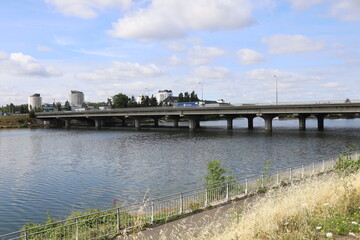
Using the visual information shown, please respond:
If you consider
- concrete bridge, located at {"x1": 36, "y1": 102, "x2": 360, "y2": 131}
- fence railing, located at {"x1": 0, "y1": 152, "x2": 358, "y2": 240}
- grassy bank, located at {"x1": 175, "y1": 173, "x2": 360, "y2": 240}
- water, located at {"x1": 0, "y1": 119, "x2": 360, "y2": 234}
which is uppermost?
concrete bridge, located at {"x1": 36, "y1": 102, "x2": 360, "y2": 131}

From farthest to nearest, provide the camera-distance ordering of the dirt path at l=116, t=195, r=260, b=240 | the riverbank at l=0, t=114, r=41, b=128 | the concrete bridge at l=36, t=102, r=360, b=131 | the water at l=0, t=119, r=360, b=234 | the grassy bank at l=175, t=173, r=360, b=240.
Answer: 1. the riverbank at l=0, t=114, r=41, b=128
2. the concrete bridge at l=36, t=102, r=360, b=131
3. the water at l=0, t=119, r=360, b=234
4. the dirt path at l=116, t=195, r=260, b=240
5. the grassy bank at l=175, t=173, r=360, b=240

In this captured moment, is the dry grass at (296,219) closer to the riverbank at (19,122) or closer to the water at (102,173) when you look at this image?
the water at (102,173)

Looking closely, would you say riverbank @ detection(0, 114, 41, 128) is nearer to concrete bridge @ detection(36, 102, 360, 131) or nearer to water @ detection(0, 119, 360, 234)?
concrete bridge @ detection(36, 102, 360, 131)

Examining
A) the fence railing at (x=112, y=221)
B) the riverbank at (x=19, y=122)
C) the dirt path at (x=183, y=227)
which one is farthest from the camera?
the riverbank at (x=19, y=122)

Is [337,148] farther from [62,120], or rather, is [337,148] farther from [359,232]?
[62,120]

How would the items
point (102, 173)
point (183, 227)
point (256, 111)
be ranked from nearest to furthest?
point (183, 227) → point (102, 173) → point (256, 111)

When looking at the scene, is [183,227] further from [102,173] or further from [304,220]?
→ [102,173]

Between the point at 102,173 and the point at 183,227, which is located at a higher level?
the point at 183,227

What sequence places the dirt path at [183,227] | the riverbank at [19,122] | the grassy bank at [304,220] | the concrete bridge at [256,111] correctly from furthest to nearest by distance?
the riverbank at [19,122]
the concrete bridge at [256,111]
the dirt path at [183,227]
the grassy bank at [304,220]

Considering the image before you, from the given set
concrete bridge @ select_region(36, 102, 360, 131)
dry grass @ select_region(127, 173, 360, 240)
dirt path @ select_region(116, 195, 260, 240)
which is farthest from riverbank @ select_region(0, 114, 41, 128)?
dry grass @ select_region(127, 173, 360, 240)

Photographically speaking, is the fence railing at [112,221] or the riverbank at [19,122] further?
the riverbank at [19,122]

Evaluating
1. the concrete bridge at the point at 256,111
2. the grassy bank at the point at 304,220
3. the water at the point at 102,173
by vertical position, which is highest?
the concrete bridge at the point at 256,111

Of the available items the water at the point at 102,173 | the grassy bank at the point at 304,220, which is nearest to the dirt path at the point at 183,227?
the grassy bank at the point at 304,220

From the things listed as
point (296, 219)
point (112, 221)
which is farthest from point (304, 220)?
point (112, 221)
